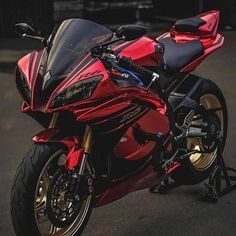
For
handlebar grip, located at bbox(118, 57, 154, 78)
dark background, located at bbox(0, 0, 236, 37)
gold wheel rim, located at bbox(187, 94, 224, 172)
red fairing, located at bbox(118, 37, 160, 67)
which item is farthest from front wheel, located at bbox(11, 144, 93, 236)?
dark background, located at bbox(0, 0, 236, 37)

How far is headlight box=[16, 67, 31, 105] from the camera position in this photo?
142 inches

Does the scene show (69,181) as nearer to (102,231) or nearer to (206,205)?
(102,231)

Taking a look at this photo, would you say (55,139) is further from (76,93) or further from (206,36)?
(206,36)

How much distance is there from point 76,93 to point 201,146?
1586 mm

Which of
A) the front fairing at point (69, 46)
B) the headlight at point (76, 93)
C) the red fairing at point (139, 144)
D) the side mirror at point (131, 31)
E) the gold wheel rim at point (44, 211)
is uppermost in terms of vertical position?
the side mirror at point (131, 31)

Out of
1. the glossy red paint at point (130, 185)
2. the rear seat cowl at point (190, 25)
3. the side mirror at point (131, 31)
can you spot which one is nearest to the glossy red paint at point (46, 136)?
the glossy red paint at point (130, 185)

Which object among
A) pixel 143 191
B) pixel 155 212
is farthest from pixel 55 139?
pixel 143 191

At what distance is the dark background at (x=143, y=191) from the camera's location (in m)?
4.25

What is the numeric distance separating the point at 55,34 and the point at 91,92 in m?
0.51

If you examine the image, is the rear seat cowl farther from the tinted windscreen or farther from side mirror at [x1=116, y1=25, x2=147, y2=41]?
side mirror at [x1=116, y1=25, x2=147, y2=41]

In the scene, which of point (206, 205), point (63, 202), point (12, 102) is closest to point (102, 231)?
point (63, 202)

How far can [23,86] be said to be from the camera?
12.0ft

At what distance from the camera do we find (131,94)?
12.0 feet

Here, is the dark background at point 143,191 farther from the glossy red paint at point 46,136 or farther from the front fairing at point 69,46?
the front fairing at point 69,46
